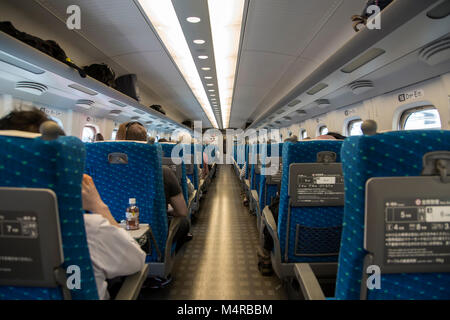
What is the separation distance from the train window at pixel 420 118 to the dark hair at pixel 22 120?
16.9 feet

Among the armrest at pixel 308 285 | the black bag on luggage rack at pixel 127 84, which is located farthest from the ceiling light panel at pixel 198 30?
the armrest at pixel 308 285

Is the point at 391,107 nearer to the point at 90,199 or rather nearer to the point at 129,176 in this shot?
the point at 129,176

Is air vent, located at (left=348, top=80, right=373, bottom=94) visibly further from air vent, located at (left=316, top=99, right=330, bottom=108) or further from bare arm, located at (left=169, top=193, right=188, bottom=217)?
bare arm, located at (left=169, top=193, right=188, bottom=217)

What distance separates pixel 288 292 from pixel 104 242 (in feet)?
7.02

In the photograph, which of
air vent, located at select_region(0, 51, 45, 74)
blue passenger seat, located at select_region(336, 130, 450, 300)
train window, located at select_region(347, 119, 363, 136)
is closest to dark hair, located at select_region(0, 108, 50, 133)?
blue passenger seat, located at select_region(336, 130, 450, 300)

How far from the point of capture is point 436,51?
304 cm

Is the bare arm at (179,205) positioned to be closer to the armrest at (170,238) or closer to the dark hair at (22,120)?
the armrest at (170,238)

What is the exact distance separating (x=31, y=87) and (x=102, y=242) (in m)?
4.11

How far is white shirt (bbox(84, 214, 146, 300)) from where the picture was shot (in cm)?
121

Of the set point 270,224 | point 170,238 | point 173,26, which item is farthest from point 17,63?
point 270,224

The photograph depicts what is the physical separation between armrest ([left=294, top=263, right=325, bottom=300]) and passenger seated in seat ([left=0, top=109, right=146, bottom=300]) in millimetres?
906
